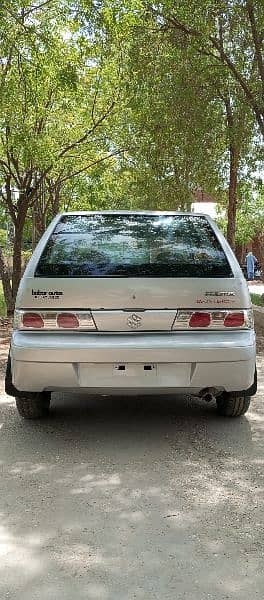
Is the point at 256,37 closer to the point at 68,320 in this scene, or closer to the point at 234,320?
the point at 234,320

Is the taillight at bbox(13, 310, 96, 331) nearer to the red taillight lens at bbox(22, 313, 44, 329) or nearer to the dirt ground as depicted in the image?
the red taillight lens at bbox(22, 313, 44, 329)

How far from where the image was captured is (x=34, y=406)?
548 cm

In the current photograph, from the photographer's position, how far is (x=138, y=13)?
426 inches

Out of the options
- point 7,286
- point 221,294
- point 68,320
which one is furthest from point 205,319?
point 7,286

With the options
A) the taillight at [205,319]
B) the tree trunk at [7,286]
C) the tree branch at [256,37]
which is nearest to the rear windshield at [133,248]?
the taillight at [205,319]

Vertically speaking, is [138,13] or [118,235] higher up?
[138,13]

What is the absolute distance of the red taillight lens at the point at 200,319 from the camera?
4887mm

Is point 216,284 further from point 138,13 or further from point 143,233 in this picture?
point 138,13

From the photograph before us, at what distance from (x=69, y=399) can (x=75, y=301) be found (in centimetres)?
189

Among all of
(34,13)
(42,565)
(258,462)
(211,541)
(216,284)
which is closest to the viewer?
(42,565)

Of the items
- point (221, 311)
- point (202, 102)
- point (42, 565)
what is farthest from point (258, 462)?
point (202, 102)

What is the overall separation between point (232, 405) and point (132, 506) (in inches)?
79.1

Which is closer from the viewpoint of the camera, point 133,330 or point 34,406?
point 133,330

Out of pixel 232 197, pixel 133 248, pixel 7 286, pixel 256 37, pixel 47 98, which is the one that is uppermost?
pixel 256 37
